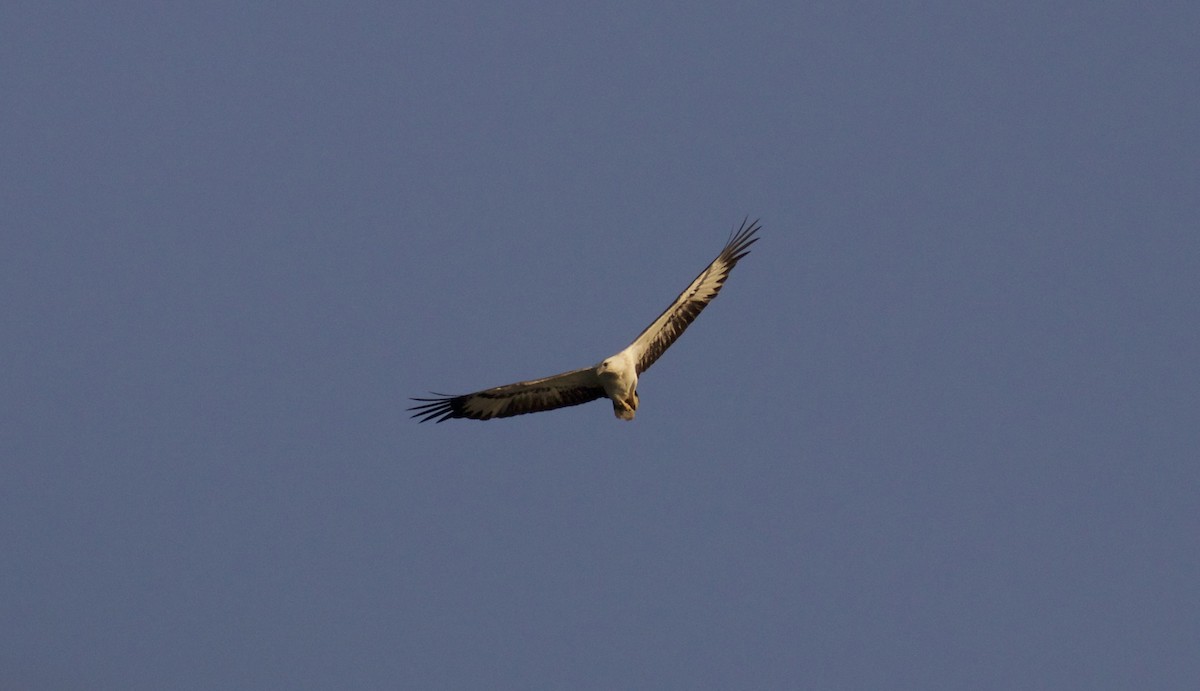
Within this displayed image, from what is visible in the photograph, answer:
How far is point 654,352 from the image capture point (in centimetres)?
1759

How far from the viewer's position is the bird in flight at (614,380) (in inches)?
655

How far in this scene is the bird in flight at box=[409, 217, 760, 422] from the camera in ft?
54.6

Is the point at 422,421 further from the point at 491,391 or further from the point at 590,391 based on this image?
the point at 590,391

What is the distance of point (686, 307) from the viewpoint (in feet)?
59.2

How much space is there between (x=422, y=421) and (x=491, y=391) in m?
1.35

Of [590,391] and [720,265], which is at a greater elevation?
[720,265]

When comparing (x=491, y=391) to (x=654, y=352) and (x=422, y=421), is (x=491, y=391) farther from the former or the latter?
(x=654, y=352)

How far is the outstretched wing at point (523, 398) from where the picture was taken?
55.9 feet

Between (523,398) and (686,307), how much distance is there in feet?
10.0

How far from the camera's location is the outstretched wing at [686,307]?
56.9 feet

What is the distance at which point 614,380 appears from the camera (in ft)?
54.1

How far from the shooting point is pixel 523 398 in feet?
58.6

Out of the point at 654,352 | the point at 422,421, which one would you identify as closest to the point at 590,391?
the point at 654,352

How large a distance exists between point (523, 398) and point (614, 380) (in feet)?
6.68
